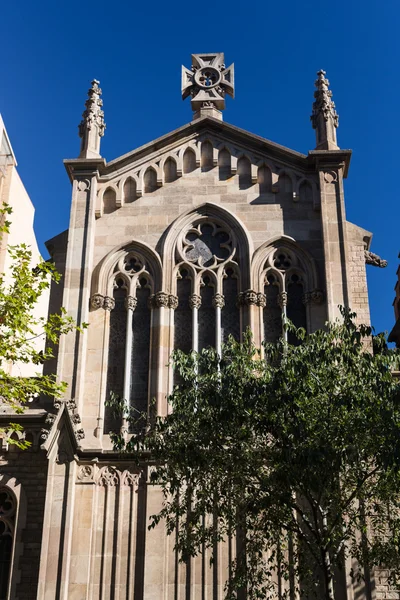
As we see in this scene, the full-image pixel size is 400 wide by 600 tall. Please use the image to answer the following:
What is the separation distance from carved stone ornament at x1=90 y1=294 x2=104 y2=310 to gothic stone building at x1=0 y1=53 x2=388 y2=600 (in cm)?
3

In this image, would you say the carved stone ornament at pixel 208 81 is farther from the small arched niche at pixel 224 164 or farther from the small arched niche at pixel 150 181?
the small arched niche at pixel 150 181

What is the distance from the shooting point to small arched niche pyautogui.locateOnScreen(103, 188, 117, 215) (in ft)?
76.1

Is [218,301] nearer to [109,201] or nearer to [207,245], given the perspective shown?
[207,245]

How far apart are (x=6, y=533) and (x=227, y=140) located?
515 inches

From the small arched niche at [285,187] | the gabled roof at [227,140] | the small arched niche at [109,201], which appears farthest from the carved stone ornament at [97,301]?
the small arched niche at [285,187]

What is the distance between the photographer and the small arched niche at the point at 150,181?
76.8 ft

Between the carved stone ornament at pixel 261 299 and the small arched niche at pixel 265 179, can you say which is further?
the small arched niche at pixel 265 179

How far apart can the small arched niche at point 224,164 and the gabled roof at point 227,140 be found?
0.45 meters

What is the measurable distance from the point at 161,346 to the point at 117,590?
247 inches

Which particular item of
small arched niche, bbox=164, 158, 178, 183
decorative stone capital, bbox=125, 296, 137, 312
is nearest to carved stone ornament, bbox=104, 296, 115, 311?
decorative stone capital, bbox=125, 296, 137, 312

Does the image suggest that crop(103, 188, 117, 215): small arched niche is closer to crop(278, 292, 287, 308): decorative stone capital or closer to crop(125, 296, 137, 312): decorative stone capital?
crop(125, 296, 137, 312): decorative stone capital

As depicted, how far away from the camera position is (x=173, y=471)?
14898 mm

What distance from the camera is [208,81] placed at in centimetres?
2636

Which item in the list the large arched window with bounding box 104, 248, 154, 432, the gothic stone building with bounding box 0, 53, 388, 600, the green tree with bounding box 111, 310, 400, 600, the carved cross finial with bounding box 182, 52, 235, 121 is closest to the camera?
the green tree with bounding box 111, 310, 400, 600
